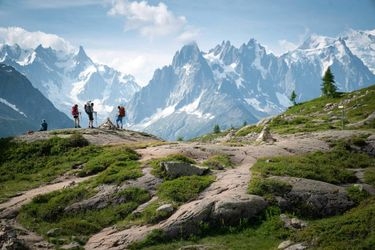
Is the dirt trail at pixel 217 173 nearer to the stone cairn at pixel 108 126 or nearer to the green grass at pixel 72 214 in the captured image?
the green grass at pixel 72 214

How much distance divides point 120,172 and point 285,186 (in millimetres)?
12301

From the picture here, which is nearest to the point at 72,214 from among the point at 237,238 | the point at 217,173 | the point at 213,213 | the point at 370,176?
the point at 213,213

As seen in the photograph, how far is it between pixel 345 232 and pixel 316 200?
4.96 meters

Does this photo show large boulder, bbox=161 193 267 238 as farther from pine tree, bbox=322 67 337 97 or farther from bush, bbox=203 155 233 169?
pine tree, bbox=322 67 337 97

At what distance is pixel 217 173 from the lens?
35594 mm

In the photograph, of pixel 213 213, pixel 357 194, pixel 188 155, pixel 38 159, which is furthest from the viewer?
pixel 38 159

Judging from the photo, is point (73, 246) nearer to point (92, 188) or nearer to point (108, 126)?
point (92, 188)

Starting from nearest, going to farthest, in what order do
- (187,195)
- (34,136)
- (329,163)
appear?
(187,195) → (329,163) → (34,136)

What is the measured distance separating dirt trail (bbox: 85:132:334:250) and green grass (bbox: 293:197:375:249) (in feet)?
18.8

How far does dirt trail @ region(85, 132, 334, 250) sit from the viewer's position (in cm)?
2745

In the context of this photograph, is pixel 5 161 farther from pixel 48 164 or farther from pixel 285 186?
pixel 285 186

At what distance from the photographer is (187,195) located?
103 feet

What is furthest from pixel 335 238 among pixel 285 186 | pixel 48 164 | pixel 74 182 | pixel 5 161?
pixel 5 161

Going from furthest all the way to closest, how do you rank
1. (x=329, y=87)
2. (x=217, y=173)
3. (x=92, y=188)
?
(x=329, y=87) → (x=217, y=173) → (x=92, y=188)
